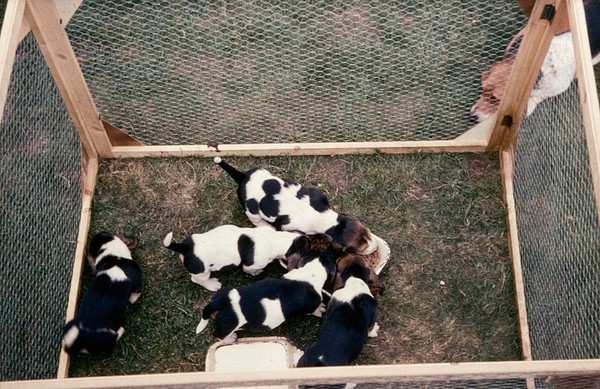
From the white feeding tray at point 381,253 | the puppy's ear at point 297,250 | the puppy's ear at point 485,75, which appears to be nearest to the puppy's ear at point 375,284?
the white feeding tray at point 381,253

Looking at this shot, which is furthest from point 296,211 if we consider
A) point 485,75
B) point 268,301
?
point 485,75

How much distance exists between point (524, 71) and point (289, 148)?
167cm

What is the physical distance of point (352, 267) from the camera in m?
3.96

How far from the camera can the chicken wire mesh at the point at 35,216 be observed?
3635 millimetres

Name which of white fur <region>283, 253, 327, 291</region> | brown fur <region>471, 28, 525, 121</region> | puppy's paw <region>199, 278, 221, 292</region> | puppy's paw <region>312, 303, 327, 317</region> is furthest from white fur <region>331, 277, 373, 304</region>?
brown fur <region>471, 28, 525, 121</region>

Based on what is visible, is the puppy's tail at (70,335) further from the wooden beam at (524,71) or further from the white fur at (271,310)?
the wooden beam at (524,71)

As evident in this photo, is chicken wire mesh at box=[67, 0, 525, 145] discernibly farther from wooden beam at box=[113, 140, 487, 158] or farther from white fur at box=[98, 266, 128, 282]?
white fur at box=[98, 266, 128, 282]

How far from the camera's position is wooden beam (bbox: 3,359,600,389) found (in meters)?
2.55

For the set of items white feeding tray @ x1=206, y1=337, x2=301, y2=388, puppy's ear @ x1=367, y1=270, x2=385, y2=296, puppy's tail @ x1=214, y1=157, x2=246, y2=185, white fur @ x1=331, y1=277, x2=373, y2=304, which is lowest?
white feeding tray @ x1=206, y1=337, x2=301, y2=388

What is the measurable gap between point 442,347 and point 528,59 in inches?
72.3

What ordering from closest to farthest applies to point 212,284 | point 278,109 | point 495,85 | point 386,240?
point 212,284 → point 386,240 → point 495,85 → point 278,109

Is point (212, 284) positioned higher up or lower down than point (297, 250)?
lower down

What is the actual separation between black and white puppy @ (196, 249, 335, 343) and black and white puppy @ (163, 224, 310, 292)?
190 millimetres

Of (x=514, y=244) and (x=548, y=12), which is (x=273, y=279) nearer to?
(x=514, y=244)
